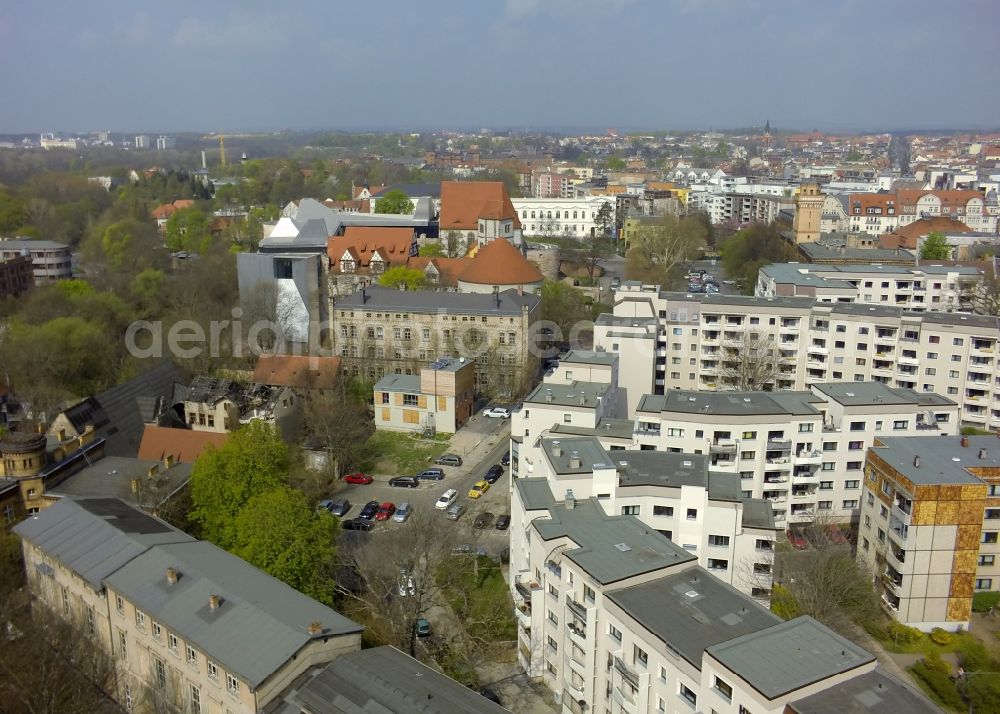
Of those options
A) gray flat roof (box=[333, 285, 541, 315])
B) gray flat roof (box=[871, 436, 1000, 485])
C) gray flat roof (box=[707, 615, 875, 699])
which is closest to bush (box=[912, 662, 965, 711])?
gray flat roof (box=[871, 436, 1000, 485])

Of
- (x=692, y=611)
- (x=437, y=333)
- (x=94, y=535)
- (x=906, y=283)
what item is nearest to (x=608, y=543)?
(x=692, y=611)

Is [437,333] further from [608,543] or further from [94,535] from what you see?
[608,543]

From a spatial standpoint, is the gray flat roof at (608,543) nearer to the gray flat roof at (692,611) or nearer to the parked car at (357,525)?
the gray flat roof at (692,611)

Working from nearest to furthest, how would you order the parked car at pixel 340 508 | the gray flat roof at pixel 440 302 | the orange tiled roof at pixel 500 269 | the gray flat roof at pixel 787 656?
the gray flat roof at pixel 787 656
the parked car at pixel 340 508
the gray flat roof at pixel 440 302
the orange tiled roof at pixel 500 269

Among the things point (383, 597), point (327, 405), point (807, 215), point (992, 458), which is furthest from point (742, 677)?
point (807, 215)

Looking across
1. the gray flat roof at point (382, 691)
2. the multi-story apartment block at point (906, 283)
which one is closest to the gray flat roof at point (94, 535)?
the gray flat roof at point (382, 691)
